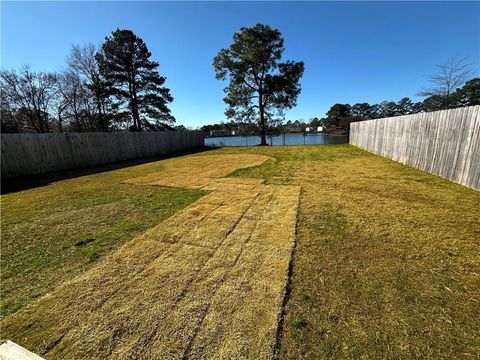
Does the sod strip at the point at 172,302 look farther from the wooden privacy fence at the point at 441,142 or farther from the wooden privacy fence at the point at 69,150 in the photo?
the wooden privacy fence at the point at 69,150

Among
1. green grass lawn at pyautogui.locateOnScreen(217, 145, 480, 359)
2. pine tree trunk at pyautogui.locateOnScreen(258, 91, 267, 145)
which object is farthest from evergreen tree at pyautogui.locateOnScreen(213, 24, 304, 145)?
green grass lawn at pyautogui.locateOnScreen(217, 145, 480, 359)

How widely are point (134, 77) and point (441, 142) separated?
19.8 meters

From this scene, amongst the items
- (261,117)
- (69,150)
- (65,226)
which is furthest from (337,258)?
(261,117)

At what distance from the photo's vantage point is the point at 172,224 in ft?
10.8

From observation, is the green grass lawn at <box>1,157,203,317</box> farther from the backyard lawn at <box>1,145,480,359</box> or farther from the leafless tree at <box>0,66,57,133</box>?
the leafless tree at <box>0,66,57,133</box>

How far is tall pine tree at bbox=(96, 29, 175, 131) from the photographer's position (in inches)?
649

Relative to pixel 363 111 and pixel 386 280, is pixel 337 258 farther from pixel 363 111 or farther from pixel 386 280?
pixel 363 111

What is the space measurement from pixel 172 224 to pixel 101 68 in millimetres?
18888

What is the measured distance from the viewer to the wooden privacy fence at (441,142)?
4605 millimetres

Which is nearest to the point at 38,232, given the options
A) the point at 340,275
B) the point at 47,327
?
the point at 47,327

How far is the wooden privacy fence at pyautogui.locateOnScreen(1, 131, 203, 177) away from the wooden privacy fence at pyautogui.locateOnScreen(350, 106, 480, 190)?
13.0 m

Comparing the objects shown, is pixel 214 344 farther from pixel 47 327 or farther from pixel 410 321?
pixel 410 321

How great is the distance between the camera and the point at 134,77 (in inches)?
698

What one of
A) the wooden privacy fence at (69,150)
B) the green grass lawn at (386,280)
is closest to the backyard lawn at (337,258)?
the green grass lawn at (386,280)
